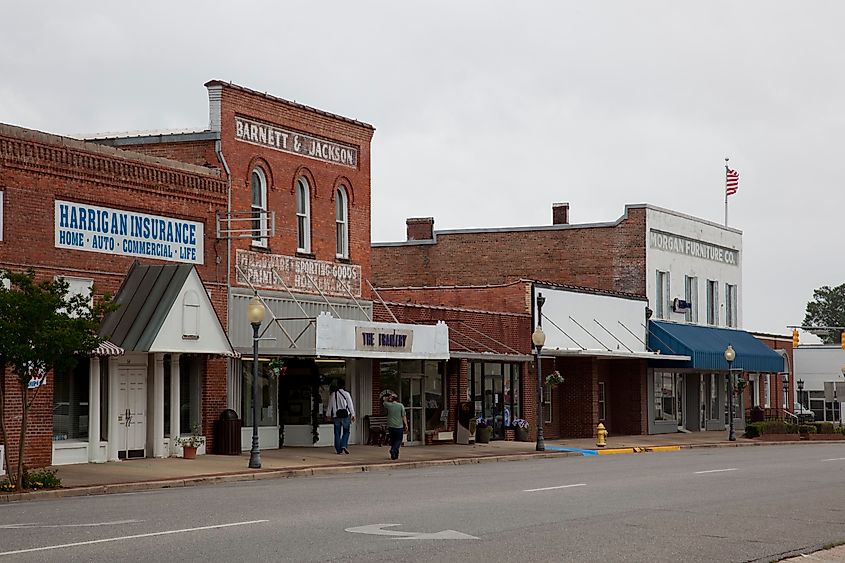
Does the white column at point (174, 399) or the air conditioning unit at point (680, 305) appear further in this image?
the air conditioning unit at point (680, 305)

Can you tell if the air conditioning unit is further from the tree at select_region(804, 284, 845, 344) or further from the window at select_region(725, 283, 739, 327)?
the tree at select_region(804, 284, 845, 344)

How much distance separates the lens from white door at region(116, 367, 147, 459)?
2922cm

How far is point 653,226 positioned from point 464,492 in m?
32.8

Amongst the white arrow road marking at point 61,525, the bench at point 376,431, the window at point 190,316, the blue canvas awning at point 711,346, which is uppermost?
the window at point 190,316

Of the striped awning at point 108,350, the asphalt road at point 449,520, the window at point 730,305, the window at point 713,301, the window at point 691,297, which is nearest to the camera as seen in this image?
the asphalt road at point 449,520

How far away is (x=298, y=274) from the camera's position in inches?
1374

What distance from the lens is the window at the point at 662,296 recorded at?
5281cm

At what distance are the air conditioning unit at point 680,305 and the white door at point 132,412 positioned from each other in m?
28.6

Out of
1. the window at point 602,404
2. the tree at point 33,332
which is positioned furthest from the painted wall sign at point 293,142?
the window at point 602,404

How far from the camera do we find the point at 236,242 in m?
32.6

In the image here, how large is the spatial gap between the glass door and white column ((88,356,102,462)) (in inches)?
461

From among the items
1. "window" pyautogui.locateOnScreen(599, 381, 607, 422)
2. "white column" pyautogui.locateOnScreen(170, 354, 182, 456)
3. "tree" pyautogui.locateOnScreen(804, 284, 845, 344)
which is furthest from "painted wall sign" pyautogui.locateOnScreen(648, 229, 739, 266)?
"tree" pyautogui.locateOnScreen(804, 284, 845, 344)

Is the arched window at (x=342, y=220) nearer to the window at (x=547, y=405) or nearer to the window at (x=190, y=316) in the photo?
the window at (x=190, y=316)

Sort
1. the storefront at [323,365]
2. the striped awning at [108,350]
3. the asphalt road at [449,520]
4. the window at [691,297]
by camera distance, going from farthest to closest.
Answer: the window at [691,297] < the storefront at [323,365] < the striped awning at [108,350] < the asphalt road at [449,520]
